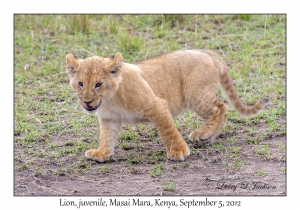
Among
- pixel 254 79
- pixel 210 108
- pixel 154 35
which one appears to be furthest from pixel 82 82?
pixel 154 35

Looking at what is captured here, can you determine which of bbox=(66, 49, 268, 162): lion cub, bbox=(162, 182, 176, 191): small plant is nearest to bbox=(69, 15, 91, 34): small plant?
bbox=(66, 49, 268, 162): lion cub

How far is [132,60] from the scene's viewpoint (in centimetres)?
918

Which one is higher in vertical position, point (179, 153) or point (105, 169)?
point (179, 153)

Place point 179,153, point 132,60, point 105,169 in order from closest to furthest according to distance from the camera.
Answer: point 105,169, point 179,153, point 132,60

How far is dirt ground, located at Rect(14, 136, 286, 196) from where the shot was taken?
566 centimetres

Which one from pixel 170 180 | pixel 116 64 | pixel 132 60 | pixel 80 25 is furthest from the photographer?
pixel 80 25

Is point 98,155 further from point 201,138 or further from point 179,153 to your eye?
Result: point 201,138

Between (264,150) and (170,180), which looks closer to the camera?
(170,180)

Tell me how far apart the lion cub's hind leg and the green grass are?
0.14 meters

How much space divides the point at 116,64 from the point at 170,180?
4.19ft

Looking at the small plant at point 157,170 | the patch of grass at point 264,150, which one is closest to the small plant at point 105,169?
the small plant at point 157,170

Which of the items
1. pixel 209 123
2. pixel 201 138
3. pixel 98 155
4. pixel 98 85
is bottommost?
pixel 98 155

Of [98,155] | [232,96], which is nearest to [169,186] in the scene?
[98,155]

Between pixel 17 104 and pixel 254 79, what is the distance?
3.32 m
